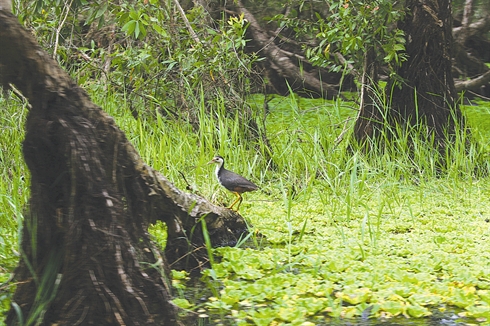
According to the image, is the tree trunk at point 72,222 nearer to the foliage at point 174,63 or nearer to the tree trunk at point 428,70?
the foliage at point 174,63

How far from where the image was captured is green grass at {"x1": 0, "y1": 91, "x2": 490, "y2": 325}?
3557mm

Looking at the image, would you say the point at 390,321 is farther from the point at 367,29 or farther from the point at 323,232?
the point at 367,29

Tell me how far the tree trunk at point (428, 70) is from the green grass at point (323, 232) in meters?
0.42

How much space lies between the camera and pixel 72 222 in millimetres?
2984

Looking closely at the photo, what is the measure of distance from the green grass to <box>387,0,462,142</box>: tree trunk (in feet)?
1.38

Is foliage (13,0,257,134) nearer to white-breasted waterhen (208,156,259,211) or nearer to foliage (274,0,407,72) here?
foliage (274,0,407,72)

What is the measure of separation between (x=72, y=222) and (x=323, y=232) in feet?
7.81

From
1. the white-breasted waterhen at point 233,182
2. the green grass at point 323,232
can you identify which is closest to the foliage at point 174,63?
the green grass at point 323,232

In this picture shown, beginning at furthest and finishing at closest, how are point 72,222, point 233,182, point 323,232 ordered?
1. point 233,182
2. point 323,232
3. point 72,222

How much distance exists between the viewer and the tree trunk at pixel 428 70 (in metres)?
6.82

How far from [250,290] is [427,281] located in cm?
98

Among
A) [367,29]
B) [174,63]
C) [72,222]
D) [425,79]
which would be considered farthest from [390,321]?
[425,79]

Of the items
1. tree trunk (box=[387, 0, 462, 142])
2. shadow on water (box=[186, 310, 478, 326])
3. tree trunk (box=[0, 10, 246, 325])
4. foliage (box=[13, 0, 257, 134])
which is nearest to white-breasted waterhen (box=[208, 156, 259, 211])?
A: foliage (box=[13, 0, 257, 134])

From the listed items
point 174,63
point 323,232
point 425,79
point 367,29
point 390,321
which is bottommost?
point 323,232
